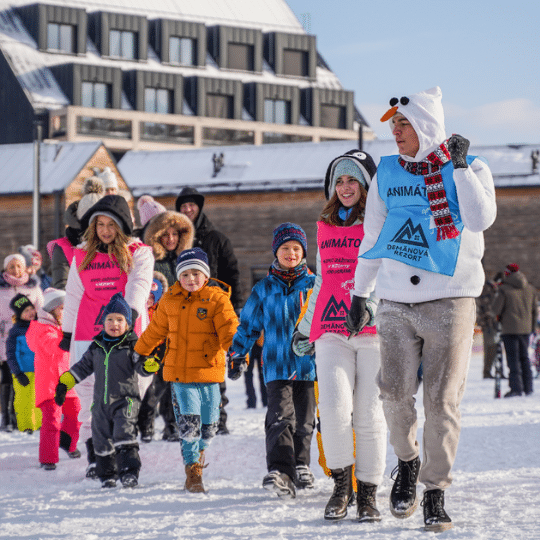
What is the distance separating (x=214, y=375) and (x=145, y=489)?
2.63 feet

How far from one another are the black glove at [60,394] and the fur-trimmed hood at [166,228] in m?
1.86

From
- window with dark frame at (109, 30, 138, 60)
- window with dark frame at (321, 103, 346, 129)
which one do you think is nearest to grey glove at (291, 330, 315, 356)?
window with dark frame at (109, 30, 138, 60)

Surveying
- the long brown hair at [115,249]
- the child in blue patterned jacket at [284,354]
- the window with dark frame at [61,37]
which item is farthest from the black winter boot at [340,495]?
the window with dark frame at [61,37]

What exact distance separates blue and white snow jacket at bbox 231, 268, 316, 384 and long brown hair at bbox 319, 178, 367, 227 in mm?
766

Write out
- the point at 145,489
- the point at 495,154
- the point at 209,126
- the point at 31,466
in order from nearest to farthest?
the point at 145,489 < the point at 31,466 < the point at 495,154 < the point at 209,126

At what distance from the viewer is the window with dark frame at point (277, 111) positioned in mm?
63609

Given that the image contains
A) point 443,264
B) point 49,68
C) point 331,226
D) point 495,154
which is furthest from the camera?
point 49,68

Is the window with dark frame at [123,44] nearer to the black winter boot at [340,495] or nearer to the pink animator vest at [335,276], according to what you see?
the pink animator vest at [335,276]

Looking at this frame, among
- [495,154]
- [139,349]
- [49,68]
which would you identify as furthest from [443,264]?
[49,68]

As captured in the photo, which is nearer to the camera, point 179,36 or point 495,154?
point 495,154

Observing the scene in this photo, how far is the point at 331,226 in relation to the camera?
19.3 feet

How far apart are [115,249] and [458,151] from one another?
3.00 metres

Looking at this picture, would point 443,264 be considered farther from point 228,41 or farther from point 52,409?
point 228,41

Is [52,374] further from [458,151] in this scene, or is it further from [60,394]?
[458,151]
